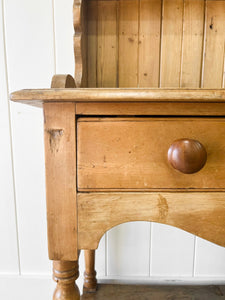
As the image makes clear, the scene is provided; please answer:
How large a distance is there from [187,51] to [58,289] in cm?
75

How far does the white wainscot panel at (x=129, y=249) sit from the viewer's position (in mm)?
887

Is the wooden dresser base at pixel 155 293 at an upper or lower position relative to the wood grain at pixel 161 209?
lower

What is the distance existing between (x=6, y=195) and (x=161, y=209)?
0.70 metres

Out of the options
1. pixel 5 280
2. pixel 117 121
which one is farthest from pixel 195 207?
pixel 5 280

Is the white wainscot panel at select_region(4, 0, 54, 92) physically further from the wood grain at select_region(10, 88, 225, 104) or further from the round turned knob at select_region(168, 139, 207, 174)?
the round turned knob at select_region(168, 139, 207, 174)

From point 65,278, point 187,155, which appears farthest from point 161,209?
point 65,278

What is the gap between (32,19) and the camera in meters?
0.79

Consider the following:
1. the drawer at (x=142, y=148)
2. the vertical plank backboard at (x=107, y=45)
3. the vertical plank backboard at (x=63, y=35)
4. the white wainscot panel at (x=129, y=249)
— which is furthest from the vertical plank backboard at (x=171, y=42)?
the white wainscot panel at (x=129, y=249)

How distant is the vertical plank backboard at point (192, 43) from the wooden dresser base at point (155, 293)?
722mm

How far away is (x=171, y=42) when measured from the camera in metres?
0.73

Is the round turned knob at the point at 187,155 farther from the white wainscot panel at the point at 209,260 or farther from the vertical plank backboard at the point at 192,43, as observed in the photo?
the white wainscot panel at the point at 209,260

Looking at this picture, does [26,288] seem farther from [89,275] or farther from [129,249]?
[129,249]

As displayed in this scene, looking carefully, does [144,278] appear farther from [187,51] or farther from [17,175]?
[187,51]

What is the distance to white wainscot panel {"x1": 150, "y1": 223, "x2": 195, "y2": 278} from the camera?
89 centimetres
